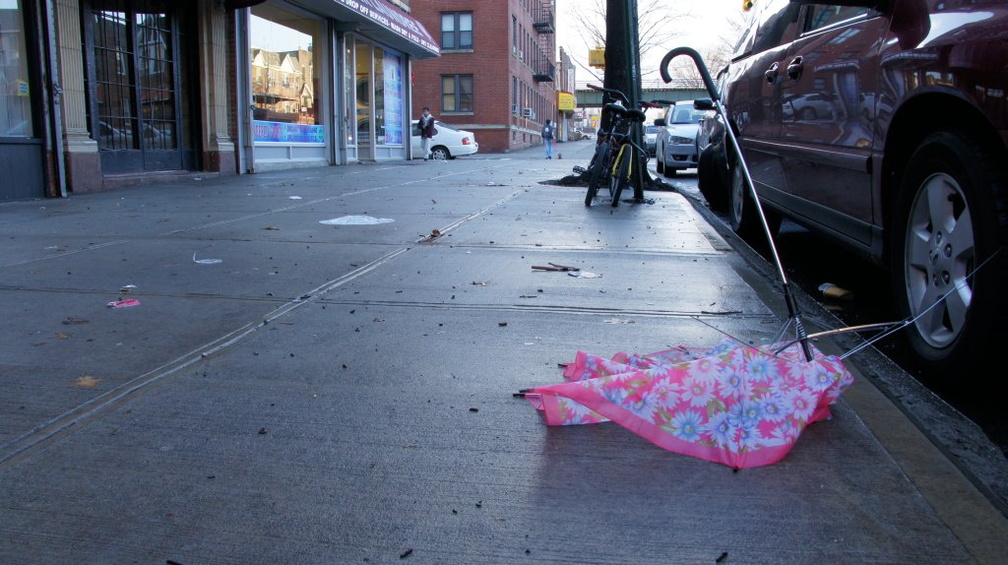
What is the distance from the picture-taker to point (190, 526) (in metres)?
2.26

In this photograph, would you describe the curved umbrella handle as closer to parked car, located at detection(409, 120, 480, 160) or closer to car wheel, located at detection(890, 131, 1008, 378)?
car wheel, located at detection(890, 131, 1008, 378)

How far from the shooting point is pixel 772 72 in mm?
5781

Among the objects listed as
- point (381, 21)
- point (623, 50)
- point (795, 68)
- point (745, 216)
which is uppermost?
point (381, 21)

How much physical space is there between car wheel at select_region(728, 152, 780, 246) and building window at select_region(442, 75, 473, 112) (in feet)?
129

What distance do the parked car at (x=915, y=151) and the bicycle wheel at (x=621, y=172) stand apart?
14.2 ft

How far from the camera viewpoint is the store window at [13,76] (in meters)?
10.4

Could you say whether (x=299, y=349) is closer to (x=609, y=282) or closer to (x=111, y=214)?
(x=609, y=282)

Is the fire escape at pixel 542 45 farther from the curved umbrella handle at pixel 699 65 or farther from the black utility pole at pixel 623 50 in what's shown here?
the curved umbrella handle at pixel 699 65

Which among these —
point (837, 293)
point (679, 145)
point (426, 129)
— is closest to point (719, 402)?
point (837, 293)

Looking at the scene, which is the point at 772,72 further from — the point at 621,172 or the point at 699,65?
the point at 621,172

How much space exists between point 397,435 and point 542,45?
218ft

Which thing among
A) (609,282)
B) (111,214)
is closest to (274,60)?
(111,214)

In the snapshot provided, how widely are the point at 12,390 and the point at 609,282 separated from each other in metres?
3.47

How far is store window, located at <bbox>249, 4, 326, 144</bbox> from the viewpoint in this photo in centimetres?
1722
